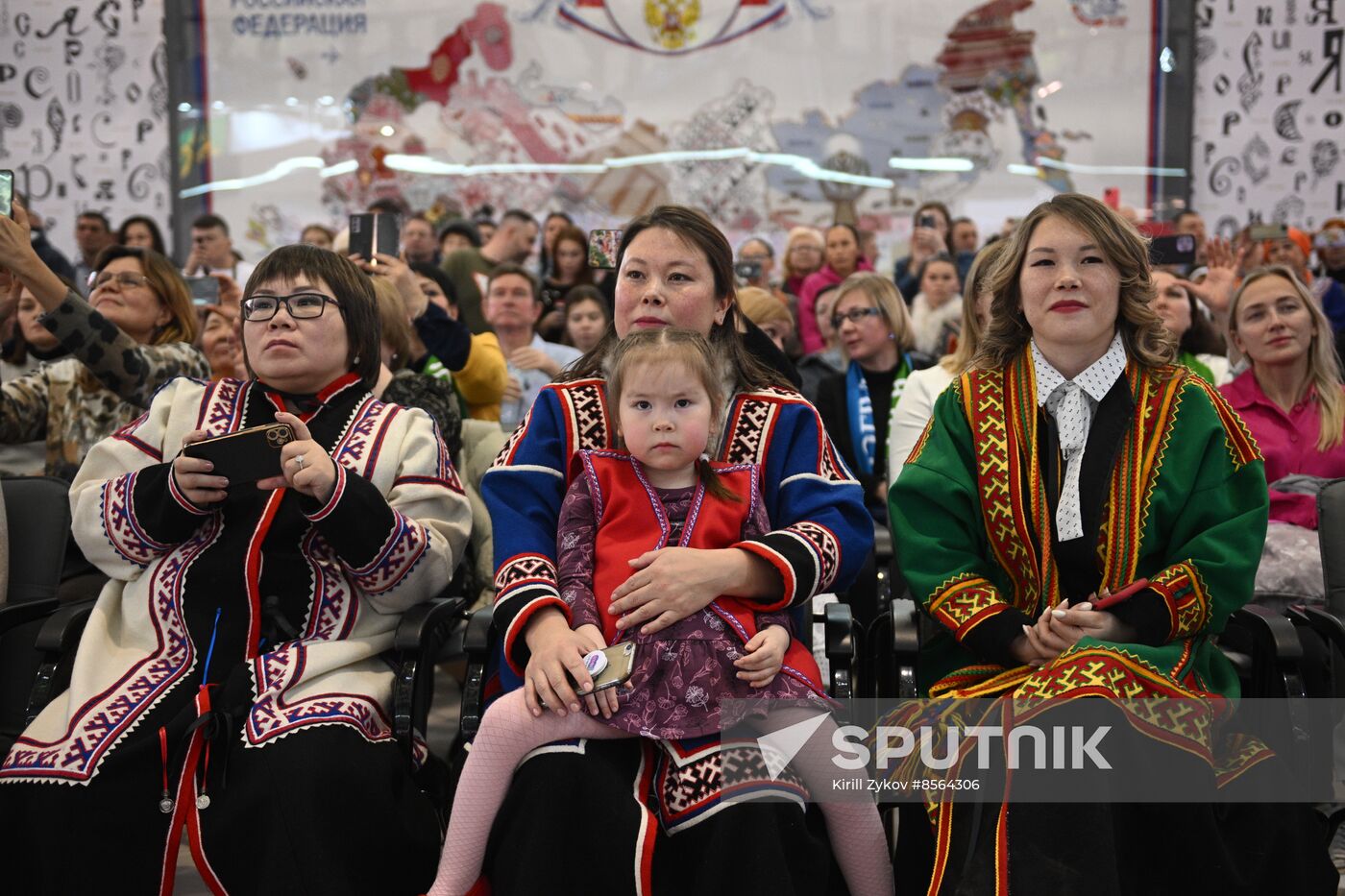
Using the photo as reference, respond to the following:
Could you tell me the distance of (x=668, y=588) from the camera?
230cm

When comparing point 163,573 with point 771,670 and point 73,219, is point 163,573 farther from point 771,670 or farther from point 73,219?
point 73,219

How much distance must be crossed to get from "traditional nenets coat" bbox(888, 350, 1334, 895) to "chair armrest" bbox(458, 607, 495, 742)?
847 mm

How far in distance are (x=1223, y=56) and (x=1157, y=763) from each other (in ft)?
26.5

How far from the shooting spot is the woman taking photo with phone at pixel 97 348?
3270 millimetres

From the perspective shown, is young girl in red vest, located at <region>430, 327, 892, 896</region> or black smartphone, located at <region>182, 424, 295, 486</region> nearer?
young girl in red vest, located at <region>430, 327, 892, 896</region>

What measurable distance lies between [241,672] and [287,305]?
0.81 m

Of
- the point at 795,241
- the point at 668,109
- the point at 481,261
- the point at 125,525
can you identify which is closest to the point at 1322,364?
the point at 125,525

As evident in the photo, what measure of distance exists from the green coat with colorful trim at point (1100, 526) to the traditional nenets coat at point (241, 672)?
1.07 metres

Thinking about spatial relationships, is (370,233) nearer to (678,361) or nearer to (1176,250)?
(678,361)

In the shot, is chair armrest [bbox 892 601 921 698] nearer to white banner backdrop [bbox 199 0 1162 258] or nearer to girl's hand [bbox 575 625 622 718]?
girl's hand [bbox 575 625 622 718]

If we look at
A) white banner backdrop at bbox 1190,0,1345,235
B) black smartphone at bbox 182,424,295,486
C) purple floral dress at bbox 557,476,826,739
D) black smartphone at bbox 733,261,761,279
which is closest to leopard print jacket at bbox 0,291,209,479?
black smartphone at bbox 182,424,295,486

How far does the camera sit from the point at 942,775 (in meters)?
2.33

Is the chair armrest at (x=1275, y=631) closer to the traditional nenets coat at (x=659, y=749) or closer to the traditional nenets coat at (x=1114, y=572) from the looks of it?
the traditional nenets coat at (x=1114, y=572)

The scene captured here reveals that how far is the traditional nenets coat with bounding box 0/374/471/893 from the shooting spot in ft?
7.77
